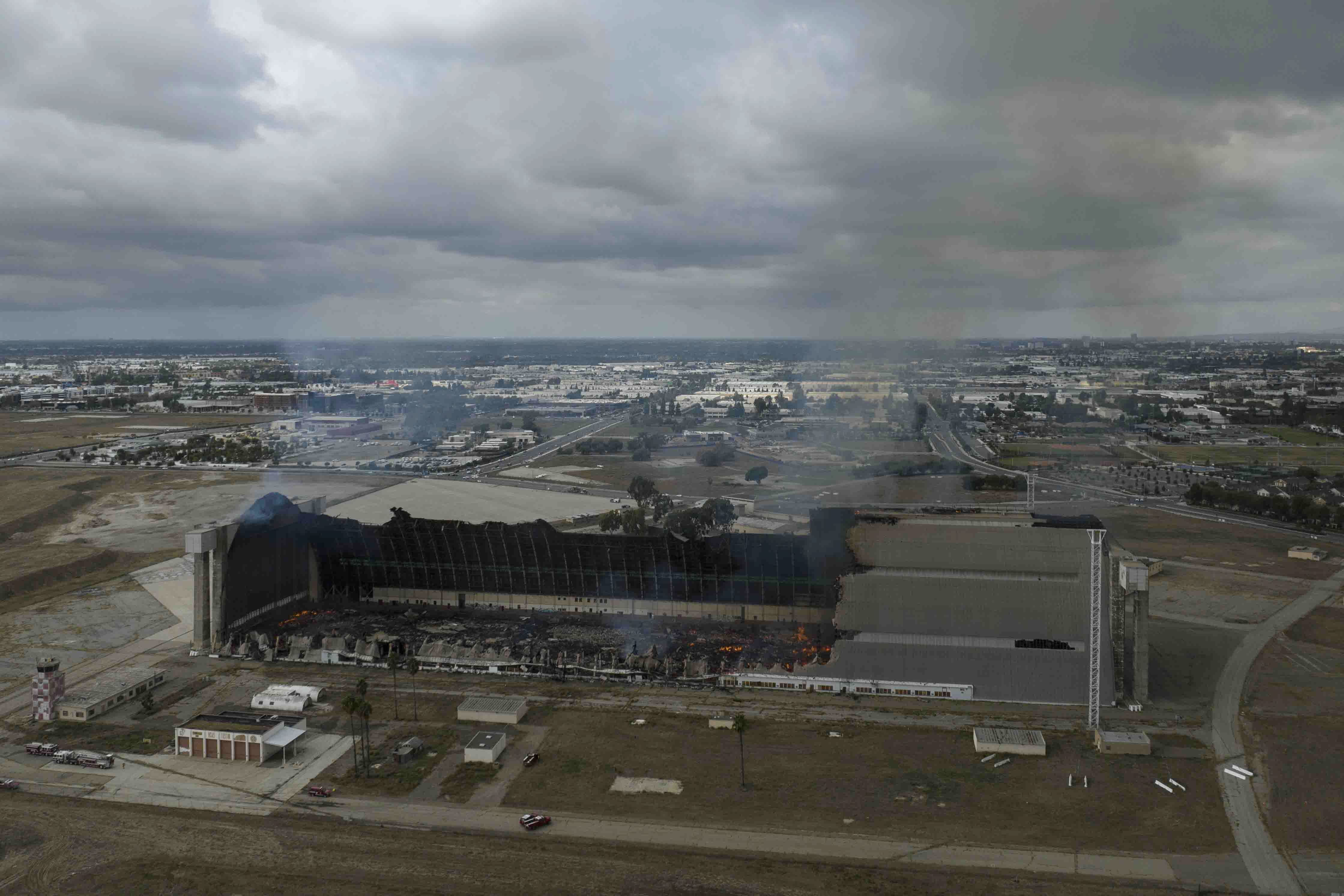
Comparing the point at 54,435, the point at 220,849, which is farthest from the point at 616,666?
the point at 54,435

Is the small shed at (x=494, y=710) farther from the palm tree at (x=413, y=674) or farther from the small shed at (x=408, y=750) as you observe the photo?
the small shed at (x=408, y=750)

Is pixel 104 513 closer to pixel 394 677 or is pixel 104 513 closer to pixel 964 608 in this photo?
pixel 394 677

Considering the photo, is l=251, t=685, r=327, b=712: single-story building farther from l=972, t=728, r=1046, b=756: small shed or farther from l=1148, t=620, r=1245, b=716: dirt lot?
l=1148, t=620, r=1245, b=716: dirt lot

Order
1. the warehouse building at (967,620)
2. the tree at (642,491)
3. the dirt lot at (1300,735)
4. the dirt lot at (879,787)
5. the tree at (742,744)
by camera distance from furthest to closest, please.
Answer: the tree at (642,491) → the warehouse building at (967,620) → the tree at (742,744) → the dirt lot at (1300,735) → the dirt lot at (879,787)

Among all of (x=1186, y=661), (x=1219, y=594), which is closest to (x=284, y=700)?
(x=1186, y=661)

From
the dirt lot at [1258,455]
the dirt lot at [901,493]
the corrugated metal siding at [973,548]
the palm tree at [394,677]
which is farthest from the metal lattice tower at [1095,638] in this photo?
the dirt lot at [1258,455]

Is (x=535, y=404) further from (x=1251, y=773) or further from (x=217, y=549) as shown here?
(x=1251, y=773)
